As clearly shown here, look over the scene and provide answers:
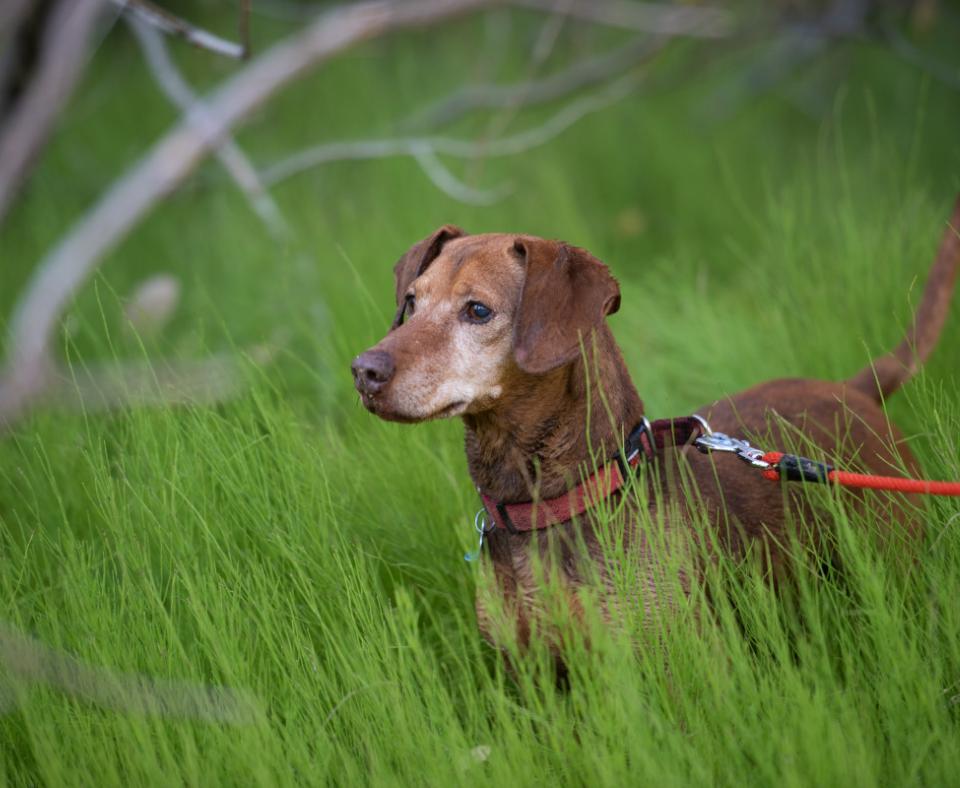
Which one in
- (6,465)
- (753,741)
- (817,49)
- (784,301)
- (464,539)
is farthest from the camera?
(817,49)

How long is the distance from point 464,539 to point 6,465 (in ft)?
5.60

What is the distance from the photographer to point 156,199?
5.20 m

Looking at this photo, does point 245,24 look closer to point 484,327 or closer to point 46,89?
point 46,89

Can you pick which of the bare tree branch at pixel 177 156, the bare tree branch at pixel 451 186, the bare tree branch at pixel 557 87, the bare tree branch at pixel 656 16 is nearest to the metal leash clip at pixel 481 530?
the bare tree branch at pixel 177 156

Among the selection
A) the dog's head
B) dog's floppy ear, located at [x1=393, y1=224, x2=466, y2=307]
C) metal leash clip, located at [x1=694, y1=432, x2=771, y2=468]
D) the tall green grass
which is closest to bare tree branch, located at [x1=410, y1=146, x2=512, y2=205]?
the tall green grass

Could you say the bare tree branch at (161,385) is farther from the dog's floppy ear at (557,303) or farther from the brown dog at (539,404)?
the dog's floppy ear at (557,303)

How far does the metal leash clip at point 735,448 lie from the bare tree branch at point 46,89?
11.2 feet

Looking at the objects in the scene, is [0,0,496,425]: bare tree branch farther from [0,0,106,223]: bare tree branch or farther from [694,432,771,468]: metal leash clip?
[694,432,771,468]: metal leash clip

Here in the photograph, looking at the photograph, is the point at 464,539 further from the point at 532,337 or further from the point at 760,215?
the point at 760,215

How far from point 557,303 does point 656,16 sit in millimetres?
4759

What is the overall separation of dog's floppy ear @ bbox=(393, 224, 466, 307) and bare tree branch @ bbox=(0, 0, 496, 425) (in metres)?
1.92

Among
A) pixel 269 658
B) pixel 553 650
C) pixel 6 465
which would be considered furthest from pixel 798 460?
pixel 6 465

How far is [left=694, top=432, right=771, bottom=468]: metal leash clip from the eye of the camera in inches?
105

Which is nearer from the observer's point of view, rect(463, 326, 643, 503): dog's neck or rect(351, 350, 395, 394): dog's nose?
rect(351, 350, 395, 394): dog's nose
